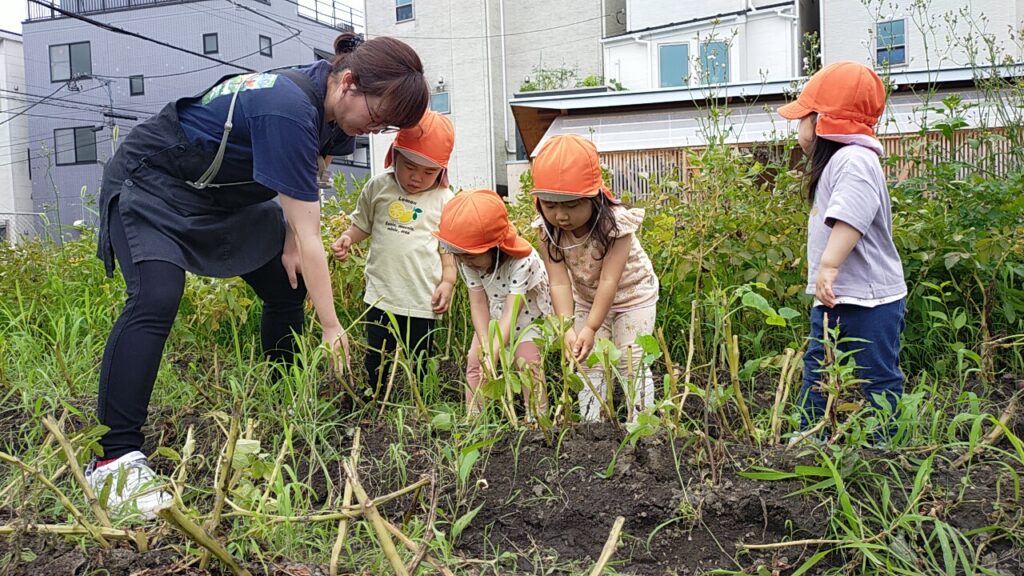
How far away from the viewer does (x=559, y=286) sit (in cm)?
296

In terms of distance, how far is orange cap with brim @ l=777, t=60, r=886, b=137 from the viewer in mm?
2697

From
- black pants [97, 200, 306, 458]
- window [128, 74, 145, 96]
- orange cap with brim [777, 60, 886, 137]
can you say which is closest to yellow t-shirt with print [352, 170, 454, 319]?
black pants [97, 200, 306, 458]

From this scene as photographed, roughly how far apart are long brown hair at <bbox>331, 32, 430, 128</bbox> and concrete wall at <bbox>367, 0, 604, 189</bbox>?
2047cm

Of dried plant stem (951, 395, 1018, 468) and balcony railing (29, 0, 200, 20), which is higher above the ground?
balcony railing (29, 0, 200, 20)

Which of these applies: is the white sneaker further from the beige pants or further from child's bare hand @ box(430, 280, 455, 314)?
the beige pants

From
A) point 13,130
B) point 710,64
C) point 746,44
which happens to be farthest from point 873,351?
point 13,130

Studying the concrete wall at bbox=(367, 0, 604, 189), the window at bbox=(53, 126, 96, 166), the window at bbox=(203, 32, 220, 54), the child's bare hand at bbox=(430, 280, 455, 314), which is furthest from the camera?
the window at bbox=(53, 126, 96, 166)

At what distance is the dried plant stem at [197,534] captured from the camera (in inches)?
52.4

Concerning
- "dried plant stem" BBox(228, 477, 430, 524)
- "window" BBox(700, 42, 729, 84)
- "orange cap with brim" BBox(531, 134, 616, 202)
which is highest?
"window" BBox(700, 42, 729, 84)

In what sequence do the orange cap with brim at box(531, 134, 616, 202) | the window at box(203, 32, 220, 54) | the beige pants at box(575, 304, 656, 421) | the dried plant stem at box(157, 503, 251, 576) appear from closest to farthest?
the dried plant stem at box(157, 503, 251, 576) → the orange cap with brim at box(531, 134, 616, 202) → the beige pants at box(575, 304, 656, 421) → the window at box(203, 32, 220, 54)

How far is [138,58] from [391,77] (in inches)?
1391

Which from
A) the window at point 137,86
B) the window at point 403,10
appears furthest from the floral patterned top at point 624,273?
the window at point 137,86

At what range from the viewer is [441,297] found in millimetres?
3156

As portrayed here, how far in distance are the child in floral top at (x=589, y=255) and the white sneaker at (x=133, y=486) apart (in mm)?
1220
